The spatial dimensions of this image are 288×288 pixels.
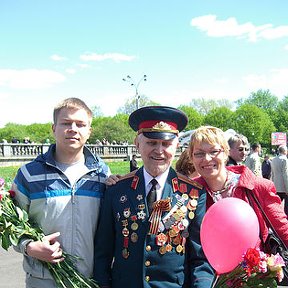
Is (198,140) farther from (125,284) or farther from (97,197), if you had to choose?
(125,284)

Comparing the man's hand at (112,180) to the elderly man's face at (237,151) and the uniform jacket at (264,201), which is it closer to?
the uniform jacket at (264,201)

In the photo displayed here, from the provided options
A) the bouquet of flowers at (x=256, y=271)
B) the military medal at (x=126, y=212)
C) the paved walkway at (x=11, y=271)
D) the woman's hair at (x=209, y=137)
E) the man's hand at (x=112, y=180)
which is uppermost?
the woman's hair at (x=209, y=137)

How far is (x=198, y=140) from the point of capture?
312 cm

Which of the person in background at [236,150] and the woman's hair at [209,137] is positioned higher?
the woman's hair at [209,137]

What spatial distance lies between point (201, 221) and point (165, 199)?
28 centimetres

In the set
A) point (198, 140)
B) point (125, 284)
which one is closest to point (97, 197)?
point (125, 284)

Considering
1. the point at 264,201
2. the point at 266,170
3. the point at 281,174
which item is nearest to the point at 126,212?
the point at 264,201

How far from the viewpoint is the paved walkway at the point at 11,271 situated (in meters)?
5.85

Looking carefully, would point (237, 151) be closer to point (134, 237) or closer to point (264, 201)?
point (264, 201)

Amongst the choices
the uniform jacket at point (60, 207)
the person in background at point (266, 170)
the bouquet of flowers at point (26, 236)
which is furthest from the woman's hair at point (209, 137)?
the person in background at point (266, 170)

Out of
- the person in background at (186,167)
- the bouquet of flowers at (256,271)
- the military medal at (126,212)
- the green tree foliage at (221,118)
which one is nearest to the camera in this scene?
the bouquet of flowers at (256,271)

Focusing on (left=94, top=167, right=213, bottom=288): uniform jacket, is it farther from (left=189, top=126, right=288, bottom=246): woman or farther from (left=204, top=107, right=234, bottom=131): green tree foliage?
(left=204, top=107, right=234, bottom=131): green tree foliage

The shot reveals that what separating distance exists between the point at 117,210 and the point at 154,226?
0.27 meters

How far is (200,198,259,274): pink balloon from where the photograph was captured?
2484mm
